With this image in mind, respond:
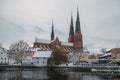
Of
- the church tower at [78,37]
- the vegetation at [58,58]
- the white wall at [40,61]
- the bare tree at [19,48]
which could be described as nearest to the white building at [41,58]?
the white wall at [40,61]

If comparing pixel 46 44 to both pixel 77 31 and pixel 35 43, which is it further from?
pixel 77 31

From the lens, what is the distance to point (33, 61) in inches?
4397

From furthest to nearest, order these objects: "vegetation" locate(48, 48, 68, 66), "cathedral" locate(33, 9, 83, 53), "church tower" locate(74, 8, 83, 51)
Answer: "cathedral" locate(33, 9, 83, 53)
"church tower" locate(74, 8, 83, 51)
"vegetation" locate(48, 48, 68, 66)

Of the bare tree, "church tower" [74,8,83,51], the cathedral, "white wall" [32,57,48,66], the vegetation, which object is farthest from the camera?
the cathedral

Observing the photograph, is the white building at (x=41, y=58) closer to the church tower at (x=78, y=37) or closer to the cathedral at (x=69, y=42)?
the cathedral at (x=69, y=42)

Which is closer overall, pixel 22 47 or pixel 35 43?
pixel 22 47

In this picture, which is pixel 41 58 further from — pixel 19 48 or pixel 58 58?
pixel 58 58

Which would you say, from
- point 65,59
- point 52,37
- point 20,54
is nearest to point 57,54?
point 65,59

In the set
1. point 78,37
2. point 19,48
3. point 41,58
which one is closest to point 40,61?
point 41,58

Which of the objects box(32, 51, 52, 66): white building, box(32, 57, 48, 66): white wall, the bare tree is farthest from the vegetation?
box(32, 57, 48, 66): white wall

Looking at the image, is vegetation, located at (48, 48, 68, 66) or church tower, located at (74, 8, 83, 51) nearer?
vegetation, located at (48, 48, 68, 66)

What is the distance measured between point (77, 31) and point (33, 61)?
4254 centimetres

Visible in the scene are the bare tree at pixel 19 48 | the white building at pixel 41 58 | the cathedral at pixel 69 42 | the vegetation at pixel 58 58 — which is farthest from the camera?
the cathedral at pixel 69 42

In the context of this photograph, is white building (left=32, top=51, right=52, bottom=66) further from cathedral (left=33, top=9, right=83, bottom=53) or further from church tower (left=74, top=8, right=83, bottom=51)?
church tower (left=74, top=8, right=83, bottom=51)
